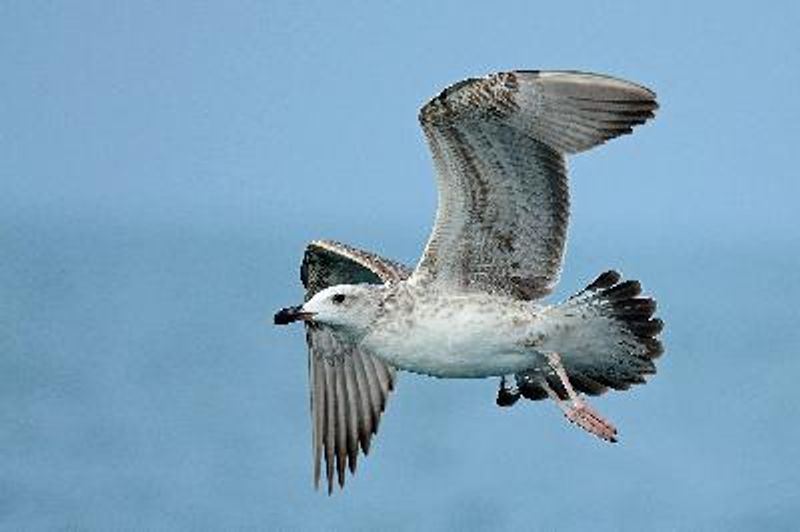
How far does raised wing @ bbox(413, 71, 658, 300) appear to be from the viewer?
35.5ft

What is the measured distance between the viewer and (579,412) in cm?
1134

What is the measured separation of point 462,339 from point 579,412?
68 centimetres

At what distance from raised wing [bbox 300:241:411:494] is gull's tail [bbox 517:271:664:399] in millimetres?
1552

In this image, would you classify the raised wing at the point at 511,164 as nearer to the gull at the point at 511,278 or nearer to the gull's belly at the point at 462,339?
the gull at the point at 511,278

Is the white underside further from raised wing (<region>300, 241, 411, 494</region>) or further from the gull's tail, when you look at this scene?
raised wing (<region>300, 241, 411, 494</region>)

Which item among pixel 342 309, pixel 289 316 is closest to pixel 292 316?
pixel 289 316

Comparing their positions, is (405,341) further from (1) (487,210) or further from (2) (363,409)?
(2) (363,409)

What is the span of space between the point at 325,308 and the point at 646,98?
2038 mm

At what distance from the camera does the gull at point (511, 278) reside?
1084cm

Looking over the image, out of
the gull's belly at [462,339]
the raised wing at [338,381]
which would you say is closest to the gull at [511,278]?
the gull's belly at [462,339]

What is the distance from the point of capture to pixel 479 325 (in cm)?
1131

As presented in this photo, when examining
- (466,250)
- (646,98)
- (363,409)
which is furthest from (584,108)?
(363,409)

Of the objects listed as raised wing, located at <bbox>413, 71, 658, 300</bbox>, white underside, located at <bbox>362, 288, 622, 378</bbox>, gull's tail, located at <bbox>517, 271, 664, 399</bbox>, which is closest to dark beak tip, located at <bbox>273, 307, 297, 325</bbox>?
white underside, located at <bbox>362, 288, 622, 378</bbox>

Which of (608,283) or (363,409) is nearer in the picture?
(608,283)
